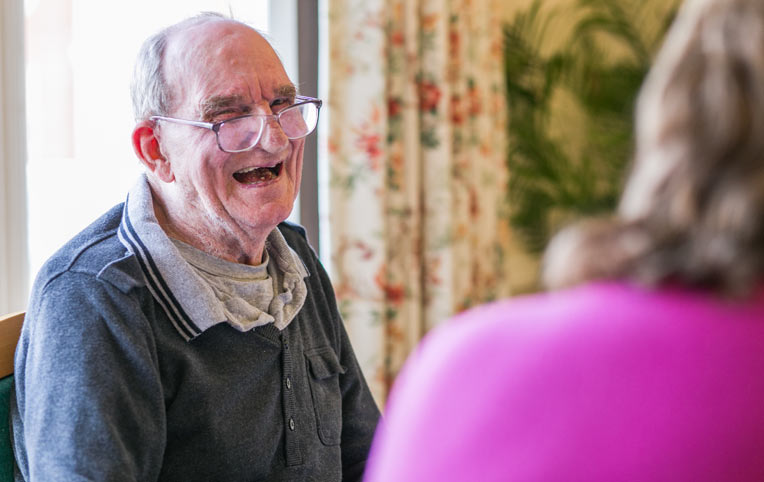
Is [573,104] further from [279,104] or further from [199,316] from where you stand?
[199,316]

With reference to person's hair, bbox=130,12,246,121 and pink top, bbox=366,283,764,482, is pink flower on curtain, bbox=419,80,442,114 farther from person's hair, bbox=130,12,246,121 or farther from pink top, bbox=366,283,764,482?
pink top, bbox=366,283,764,482

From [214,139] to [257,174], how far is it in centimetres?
11

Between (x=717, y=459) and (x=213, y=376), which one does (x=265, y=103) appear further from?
(x=717, y=459)

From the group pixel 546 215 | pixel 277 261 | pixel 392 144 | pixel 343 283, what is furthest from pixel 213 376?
pixel 546 215

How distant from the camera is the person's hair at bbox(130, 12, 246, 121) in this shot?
1376mm

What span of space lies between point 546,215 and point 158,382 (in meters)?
2.65

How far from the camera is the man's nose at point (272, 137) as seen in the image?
142cm

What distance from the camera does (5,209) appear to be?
6.04ft

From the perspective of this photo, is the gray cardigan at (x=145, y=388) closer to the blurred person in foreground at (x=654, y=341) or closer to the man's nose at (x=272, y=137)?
the man's nose at (x=272, y=137)

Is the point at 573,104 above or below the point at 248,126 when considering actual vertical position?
above

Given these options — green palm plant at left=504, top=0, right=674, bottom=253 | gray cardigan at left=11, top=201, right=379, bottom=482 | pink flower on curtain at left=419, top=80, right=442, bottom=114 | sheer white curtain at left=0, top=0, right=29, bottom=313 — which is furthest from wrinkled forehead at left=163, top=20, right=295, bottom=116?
green palm plant at left=504, top=0, right=674, bottom=253

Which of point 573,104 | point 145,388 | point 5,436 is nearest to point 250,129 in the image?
point 145,388

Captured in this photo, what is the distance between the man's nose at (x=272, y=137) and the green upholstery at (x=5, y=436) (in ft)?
1.81

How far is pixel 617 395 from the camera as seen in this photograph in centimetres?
55
